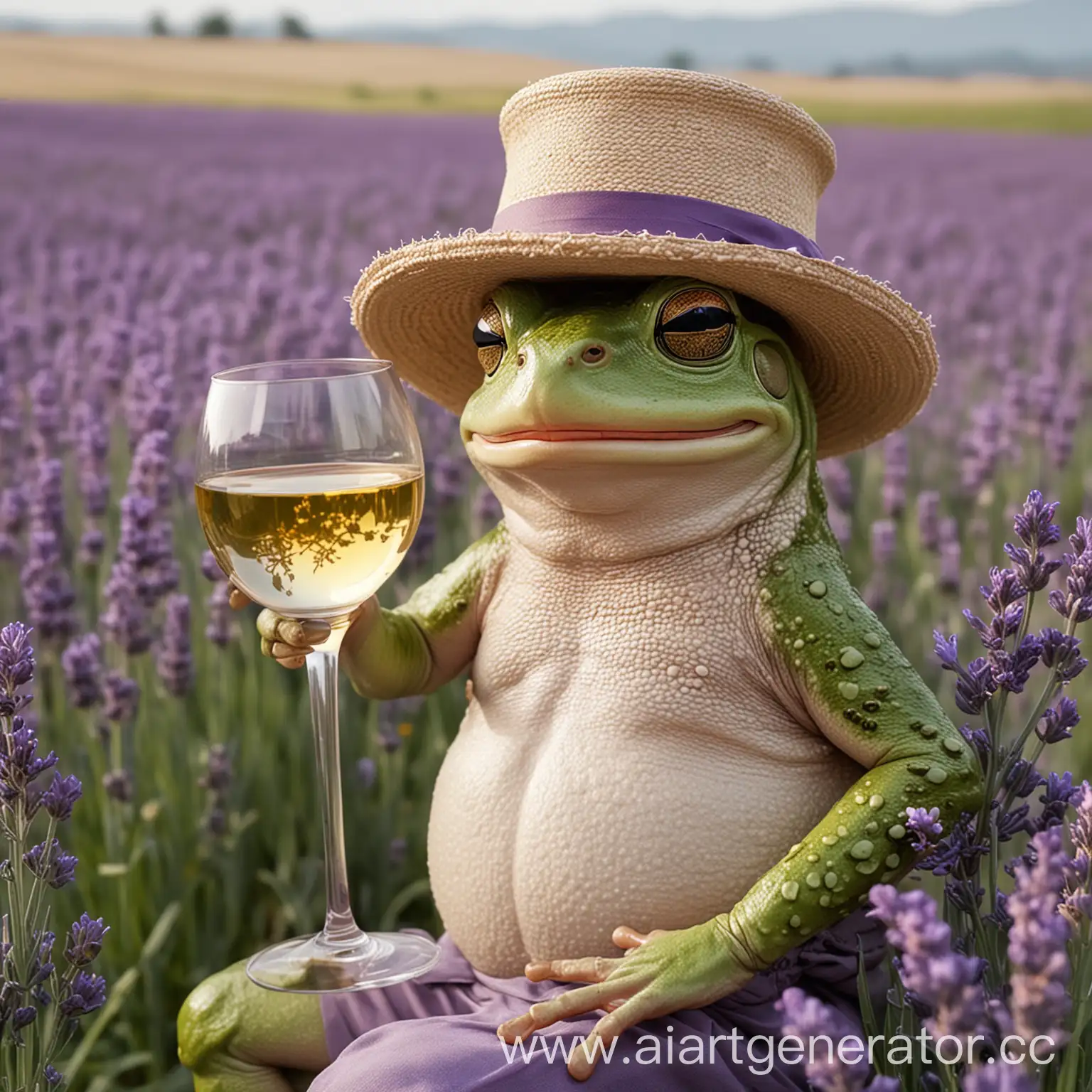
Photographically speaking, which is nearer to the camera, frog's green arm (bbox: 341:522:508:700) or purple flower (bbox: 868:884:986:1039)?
purple flower (bbox: 868:884:986:1039)

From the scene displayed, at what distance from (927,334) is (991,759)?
50 centimetres

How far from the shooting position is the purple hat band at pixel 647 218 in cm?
146

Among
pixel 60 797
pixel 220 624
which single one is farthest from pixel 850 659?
pixel 220 624

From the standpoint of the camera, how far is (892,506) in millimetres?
3074

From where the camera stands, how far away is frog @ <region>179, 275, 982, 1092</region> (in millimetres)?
1339

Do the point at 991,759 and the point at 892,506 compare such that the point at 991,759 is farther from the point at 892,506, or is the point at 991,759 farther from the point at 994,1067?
the point at 892,506

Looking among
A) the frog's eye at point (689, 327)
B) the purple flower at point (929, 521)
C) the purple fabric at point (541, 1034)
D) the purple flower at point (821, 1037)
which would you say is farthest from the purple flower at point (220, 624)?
the purple flower at point (821, 1037)

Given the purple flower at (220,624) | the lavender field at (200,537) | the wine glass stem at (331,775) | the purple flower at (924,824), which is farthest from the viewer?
the purple flower at (220,624)

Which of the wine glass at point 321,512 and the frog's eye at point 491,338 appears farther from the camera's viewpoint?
the frog's eye at point 491,338

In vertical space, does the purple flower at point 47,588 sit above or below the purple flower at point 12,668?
below

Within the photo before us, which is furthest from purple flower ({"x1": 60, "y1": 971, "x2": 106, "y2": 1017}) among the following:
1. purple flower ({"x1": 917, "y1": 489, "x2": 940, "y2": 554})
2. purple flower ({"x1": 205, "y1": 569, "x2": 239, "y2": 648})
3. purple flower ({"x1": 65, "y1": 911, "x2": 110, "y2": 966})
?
purple flower ({"x1": 917, "y1": 489, "x2": 940, "y2": 554})

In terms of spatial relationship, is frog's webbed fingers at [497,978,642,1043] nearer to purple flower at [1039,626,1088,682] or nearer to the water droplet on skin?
the water droplet on skin

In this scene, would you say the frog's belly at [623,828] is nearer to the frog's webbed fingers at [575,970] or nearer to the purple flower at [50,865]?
the frog's webbed fingers at [575,970]

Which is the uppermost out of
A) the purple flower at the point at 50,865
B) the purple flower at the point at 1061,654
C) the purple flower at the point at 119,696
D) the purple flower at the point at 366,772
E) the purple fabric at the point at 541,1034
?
the purple flower at the point at 1061,654
